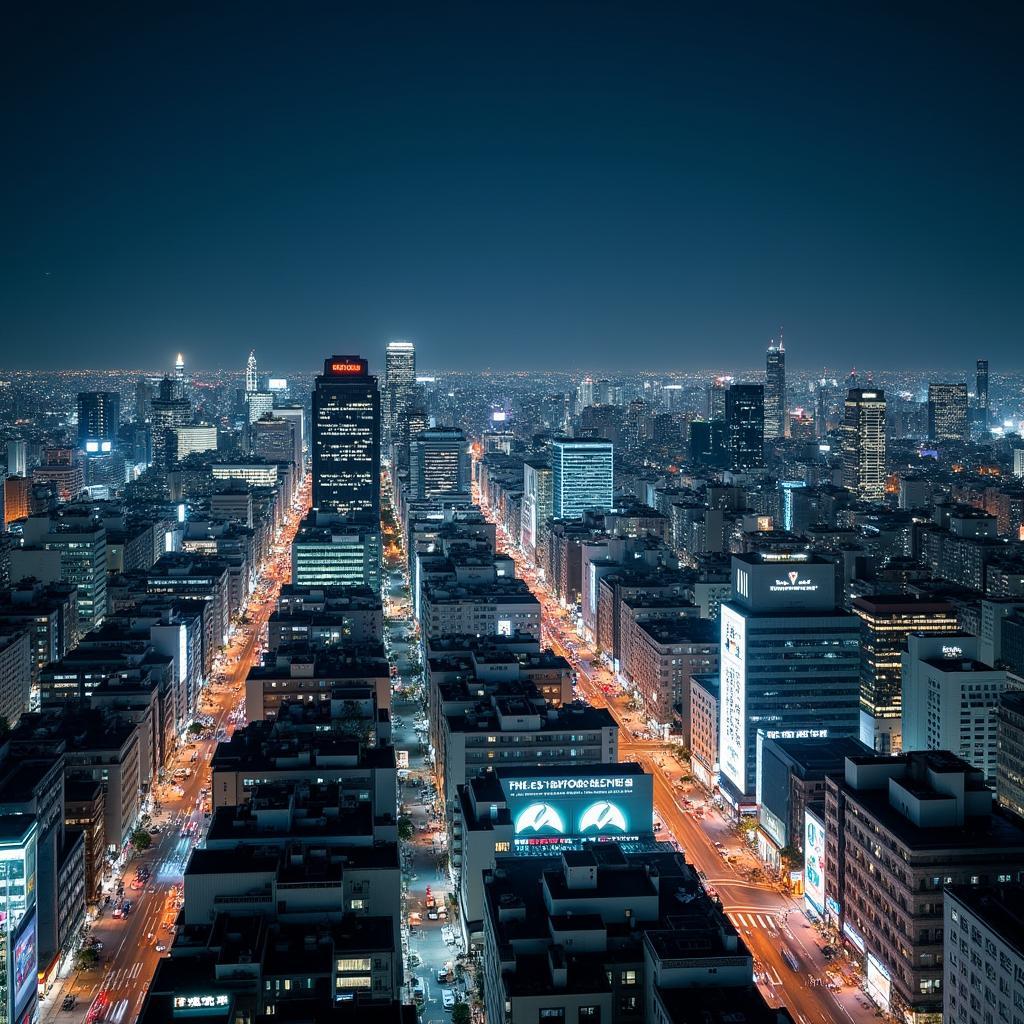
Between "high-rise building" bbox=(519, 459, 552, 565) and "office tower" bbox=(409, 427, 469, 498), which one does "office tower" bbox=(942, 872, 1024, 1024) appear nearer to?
"high-rise building" bbox=(519, 459, 552, 565)

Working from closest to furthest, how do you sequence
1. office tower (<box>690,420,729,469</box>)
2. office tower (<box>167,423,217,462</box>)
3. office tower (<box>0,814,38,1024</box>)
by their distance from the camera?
office tower (<box>0,814,38,1024</box>) → office tower (<box>690,420,729,469</box>) → office tower (<box>167,423,217,462</box>)

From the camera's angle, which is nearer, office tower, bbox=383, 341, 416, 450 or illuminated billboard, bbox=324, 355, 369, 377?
illuminated billboard, bbox=324, 355, 369, 377

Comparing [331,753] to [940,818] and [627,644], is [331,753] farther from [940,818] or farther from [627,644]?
[627,644]

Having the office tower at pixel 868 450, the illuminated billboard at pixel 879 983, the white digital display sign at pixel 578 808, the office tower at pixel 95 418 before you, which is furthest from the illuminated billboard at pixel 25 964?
the office tower at pixel 95 418

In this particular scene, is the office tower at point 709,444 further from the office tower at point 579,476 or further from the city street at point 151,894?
the city street at point 151,894

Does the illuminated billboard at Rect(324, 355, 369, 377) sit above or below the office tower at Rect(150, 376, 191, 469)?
above

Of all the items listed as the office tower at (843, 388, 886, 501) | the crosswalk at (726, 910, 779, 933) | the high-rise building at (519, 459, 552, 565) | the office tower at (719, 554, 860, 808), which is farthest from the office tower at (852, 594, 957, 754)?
the office tower at (843, 388, 886, 501)
